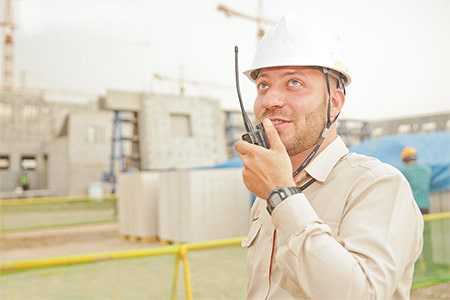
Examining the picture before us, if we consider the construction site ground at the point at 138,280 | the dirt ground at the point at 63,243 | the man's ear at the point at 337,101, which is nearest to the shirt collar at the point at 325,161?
the man's ear at the point at 337,101

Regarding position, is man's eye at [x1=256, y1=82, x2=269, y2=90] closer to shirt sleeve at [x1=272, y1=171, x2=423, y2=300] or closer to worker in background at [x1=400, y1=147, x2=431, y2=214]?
shirt sleeve at [x1=272, y1=171, x2=423, y2=300]

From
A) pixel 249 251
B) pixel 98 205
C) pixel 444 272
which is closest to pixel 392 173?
pixel 249 251

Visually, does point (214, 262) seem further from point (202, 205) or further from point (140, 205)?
point (140, 205)

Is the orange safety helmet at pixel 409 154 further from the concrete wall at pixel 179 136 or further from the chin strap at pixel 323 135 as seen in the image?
the concrete wall at pixel 179 136

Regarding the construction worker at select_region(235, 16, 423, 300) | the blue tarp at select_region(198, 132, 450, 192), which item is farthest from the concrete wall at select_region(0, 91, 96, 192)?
the construction worker at select_region(235, 16, 423, 300)

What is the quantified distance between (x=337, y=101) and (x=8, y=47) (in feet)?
268

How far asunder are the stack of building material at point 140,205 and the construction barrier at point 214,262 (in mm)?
5929

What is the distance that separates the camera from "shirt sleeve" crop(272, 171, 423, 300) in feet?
3.99

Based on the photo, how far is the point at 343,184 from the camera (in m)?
1.50

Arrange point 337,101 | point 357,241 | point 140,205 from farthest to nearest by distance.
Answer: point 140,205 < point 337,101 < point 357,241

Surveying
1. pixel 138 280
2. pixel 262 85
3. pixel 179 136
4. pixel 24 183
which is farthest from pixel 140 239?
pixel 24 183

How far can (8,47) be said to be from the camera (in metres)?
73.7

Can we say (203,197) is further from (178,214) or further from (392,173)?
(392,173)

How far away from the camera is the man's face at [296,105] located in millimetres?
1549
